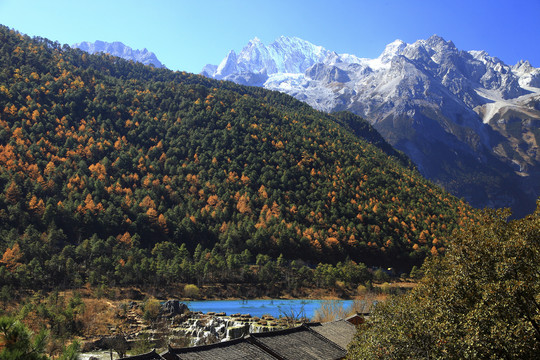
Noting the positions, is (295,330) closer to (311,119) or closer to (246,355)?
(246,355)

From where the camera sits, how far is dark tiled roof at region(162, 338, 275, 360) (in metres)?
24.7

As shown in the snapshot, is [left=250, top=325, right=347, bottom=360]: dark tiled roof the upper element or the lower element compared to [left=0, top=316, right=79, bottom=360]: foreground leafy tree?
lower

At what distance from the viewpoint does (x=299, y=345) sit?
30484 mm

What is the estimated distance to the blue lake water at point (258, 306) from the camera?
6969cm

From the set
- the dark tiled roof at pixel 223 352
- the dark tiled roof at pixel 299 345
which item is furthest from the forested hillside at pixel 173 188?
the dark tiled roof at pixel 223 352

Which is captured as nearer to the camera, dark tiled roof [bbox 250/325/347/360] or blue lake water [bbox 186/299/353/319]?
dark tiled roof [bbox 250/325/347/360]

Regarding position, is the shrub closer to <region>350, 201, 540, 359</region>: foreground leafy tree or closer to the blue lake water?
the blue lake water

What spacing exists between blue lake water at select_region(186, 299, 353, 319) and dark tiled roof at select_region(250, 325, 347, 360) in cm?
3636

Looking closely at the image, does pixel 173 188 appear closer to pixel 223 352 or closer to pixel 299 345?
pixel 299 345

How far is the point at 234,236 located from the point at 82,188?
39492 mm

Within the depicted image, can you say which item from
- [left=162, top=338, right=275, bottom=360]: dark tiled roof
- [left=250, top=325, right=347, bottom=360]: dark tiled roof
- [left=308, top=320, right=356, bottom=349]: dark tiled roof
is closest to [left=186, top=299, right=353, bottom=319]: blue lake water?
[left=308, top=320, right=356, bottom=349]: dark tiled roof

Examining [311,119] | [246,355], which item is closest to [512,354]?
[246,355]

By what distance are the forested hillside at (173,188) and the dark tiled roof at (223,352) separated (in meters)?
50.9

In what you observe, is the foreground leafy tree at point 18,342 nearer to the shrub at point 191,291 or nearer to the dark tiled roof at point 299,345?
the dark tiled roof at point 299,345
